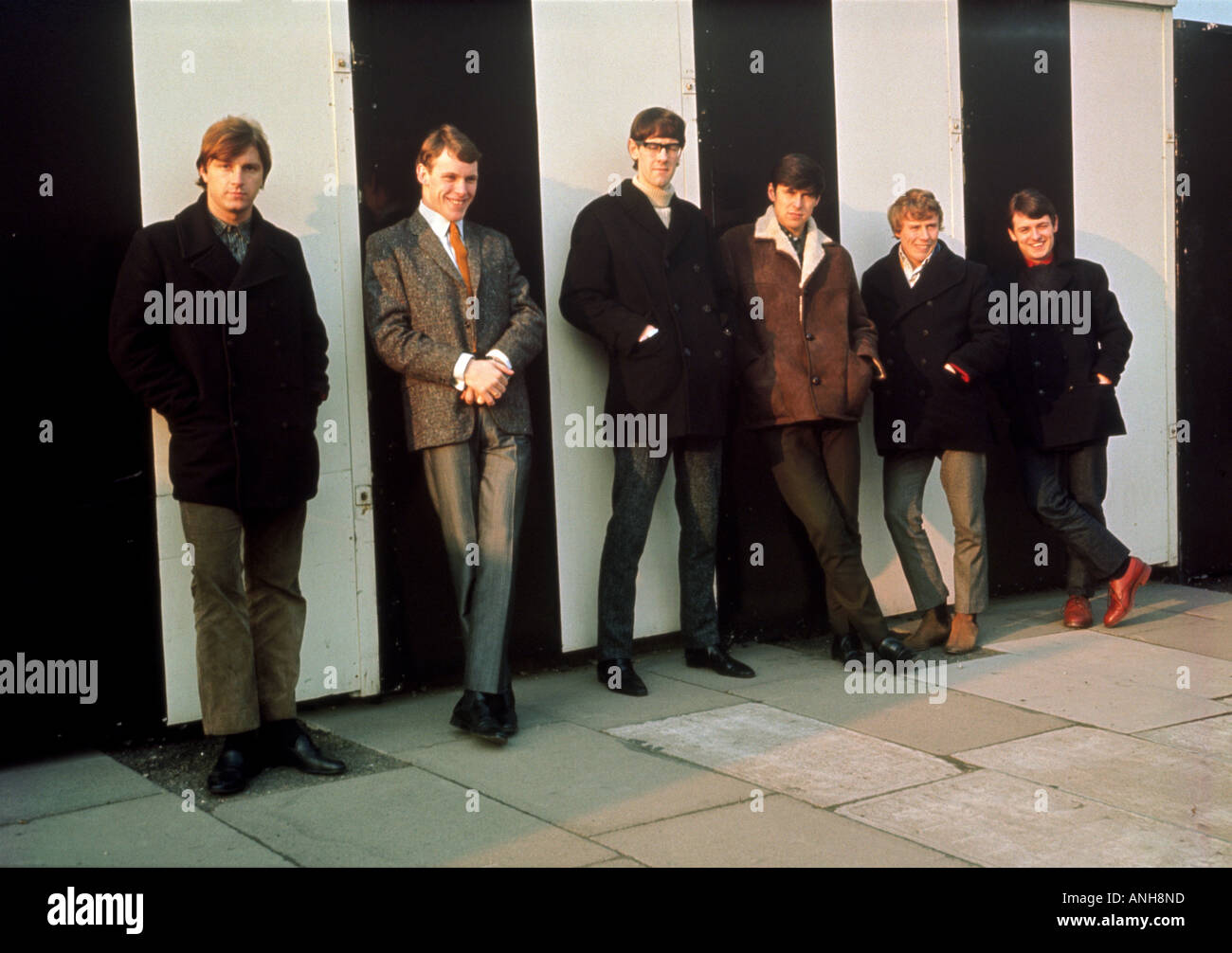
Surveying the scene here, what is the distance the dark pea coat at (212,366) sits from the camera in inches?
182

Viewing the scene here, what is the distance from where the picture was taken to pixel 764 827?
14.0 ft

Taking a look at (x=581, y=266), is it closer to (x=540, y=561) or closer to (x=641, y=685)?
(x=540, y=561)

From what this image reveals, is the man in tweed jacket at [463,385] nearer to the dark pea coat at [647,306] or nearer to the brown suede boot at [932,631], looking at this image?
the dark pea coat at [647,306]

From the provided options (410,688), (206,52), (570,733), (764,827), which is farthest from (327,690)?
(206,52)

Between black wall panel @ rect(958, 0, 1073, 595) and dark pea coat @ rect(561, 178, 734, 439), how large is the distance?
2186 mm

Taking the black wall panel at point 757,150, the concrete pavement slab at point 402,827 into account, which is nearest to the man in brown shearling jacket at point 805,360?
the black wall panel at point 757,150

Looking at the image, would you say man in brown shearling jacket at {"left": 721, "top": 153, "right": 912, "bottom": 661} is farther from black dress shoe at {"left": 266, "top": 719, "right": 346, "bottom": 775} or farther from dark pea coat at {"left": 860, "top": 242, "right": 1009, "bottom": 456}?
black dress shoe at {"left": 266, "top": 719, "right": 346, "bottom": 775}

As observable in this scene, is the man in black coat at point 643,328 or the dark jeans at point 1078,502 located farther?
the dark jeans at point 1078,502

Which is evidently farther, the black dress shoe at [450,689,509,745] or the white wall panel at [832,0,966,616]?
the white wall panel at [832,0,966,616]

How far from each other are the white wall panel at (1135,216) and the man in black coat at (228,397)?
4888 mm

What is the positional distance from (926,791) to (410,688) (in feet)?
7.29

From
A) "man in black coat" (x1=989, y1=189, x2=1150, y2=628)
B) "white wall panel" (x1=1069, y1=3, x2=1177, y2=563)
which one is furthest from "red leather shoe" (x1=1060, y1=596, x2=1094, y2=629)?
"white wall panel" (x1=1069, y1=3, x2=1177, y2=563)

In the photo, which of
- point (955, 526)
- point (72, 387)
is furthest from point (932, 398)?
point (72, 387)

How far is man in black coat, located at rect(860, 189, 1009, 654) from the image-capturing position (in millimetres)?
6504
